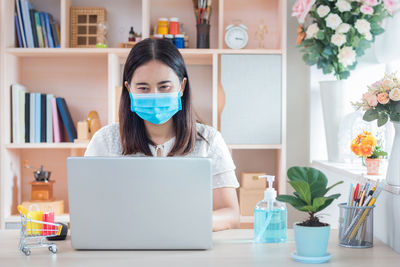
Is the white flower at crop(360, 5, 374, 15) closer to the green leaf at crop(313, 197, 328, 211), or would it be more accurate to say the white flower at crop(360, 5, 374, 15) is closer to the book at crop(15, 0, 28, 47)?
the green leaf at crop(313, 197, 328, 211)

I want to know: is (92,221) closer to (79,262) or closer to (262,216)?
(79,262)

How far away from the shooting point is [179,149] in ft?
6.37

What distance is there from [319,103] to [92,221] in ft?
7.05

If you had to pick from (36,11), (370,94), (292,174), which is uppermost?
(36,11)

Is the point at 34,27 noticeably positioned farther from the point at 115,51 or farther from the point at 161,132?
the point at 161,132

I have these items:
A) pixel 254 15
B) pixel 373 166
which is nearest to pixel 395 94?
pixel 373 166

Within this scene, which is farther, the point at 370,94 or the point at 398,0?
the point at 398,0

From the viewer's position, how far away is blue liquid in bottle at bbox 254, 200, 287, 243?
140 centimetres

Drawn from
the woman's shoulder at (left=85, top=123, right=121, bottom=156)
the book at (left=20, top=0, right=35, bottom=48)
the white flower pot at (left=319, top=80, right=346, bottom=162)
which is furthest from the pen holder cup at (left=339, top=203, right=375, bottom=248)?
the book at (left=20, top=0, right=35, bottom=48)

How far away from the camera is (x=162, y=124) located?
6.54ft

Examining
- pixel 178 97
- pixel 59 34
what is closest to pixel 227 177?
pixel 178 97

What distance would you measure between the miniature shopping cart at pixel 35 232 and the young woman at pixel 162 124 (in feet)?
1.98

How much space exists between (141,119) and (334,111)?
123 centimetres

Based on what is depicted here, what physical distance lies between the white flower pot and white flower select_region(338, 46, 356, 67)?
120mm
